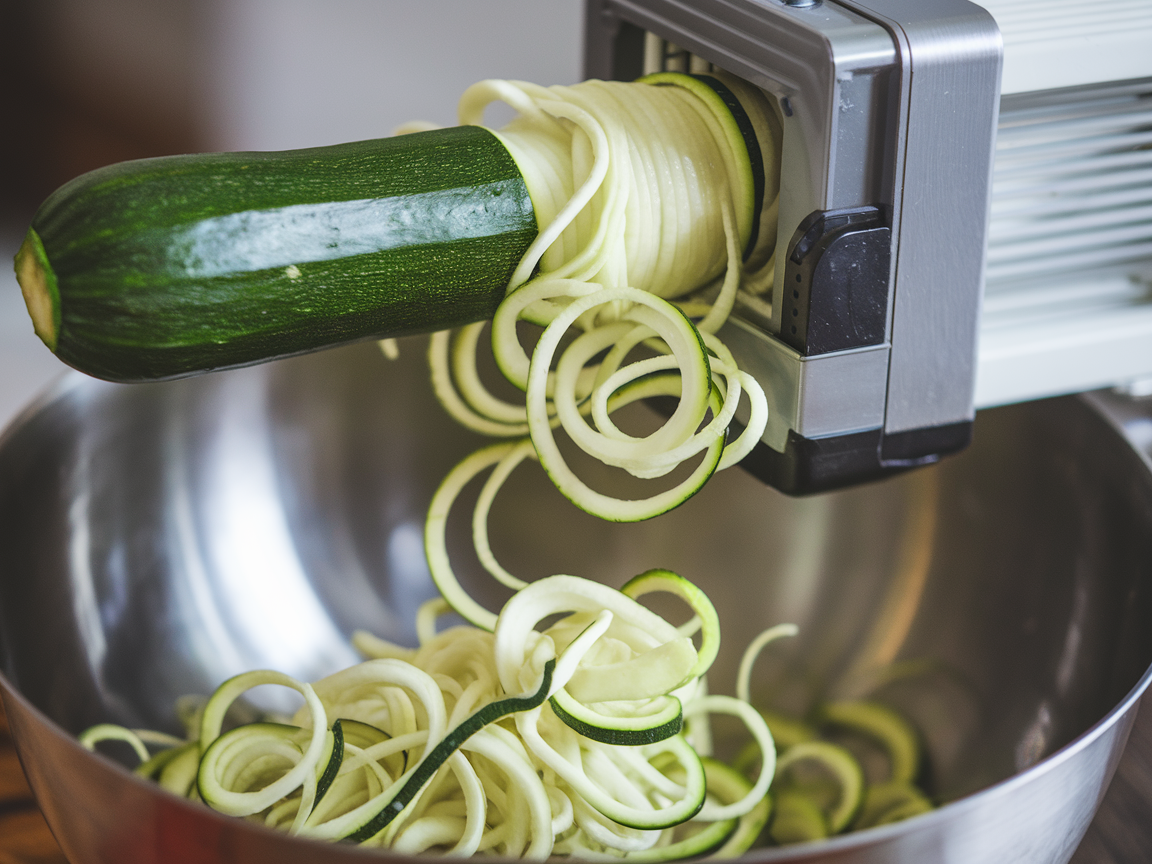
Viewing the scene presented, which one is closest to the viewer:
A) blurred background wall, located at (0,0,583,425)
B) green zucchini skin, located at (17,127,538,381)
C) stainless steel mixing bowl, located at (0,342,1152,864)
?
green zucchini skin, located at (17,127,538,381)

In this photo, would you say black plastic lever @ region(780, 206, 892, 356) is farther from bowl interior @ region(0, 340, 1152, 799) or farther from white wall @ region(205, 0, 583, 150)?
white wall @ region(205, 0, 583, 150)

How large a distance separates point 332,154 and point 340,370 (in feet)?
0.97

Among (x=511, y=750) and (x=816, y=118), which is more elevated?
(x=816, y=118)

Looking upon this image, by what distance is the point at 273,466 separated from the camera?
0.79 m

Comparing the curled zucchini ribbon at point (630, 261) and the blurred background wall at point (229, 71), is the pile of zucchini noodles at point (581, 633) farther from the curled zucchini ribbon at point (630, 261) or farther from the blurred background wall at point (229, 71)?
the blurred background wall at point (229, 71)

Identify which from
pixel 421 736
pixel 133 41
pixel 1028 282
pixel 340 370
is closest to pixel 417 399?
pixel 340 370

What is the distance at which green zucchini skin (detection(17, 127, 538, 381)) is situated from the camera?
1.55ft

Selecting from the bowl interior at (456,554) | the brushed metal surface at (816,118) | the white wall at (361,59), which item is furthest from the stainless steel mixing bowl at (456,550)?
the white wall at (361,59)

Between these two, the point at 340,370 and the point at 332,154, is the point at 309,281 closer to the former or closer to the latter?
the point at 332,154

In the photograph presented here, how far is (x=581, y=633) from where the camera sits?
57 cm

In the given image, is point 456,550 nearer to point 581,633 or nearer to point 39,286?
point 581,633

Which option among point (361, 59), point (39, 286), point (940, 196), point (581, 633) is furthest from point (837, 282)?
point (361, 59)

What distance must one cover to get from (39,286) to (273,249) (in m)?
0.10

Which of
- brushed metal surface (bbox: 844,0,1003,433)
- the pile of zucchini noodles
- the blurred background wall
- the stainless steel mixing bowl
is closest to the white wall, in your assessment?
the blurred background wall
